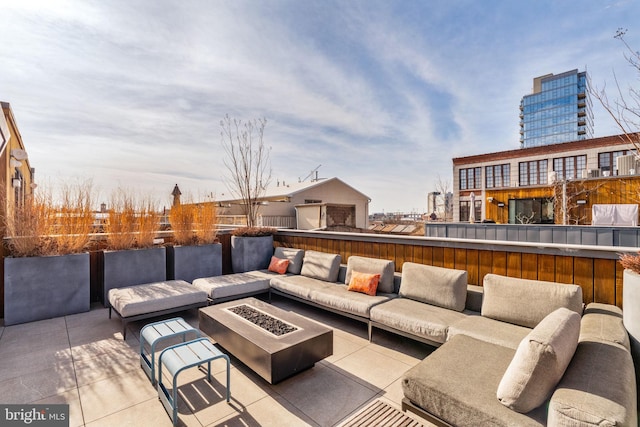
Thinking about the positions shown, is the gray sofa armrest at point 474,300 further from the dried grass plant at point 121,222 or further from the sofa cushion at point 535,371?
the dried grass plant at point 121,222

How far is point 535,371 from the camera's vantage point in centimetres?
156

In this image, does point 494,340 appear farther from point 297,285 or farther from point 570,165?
point 570,165

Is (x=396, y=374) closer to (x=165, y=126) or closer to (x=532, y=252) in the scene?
(x=532, y=252)

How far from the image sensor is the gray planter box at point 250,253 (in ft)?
19.7

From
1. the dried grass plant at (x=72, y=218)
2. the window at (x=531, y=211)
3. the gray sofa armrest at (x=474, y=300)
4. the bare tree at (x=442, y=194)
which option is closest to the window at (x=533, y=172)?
the bare tree at (x=442, y=194)

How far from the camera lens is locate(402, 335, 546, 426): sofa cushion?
159 cm

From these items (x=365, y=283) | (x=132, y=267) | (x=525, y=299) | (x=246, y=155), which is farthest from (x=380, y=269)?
(x=246, y=155)

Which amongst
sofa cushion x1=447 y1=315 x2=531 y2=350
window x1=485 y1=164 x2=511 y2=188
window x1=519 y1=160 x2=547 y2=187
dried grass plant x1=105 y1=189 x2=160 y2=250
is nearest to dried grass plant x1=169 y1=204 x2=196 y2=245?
dried grass plant x1=105 y1=189 x2=160 y2=250

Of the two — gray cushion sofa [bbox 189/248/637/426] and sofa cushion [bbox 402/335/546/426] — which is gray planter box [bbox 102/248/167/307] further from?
sofa cushion [bbox 402/335/546/426]

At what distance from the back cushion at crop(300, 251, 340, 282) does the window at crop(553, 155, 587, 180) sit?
1901 cm

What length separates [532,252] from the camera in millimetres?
3289

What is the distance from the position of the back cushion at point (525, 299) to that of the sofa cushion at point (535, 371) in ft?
3.76

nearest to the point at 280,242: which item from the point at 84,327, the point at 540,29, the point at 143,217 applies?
the point at 143,217

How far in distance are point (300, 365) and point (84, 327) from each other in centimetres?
326
